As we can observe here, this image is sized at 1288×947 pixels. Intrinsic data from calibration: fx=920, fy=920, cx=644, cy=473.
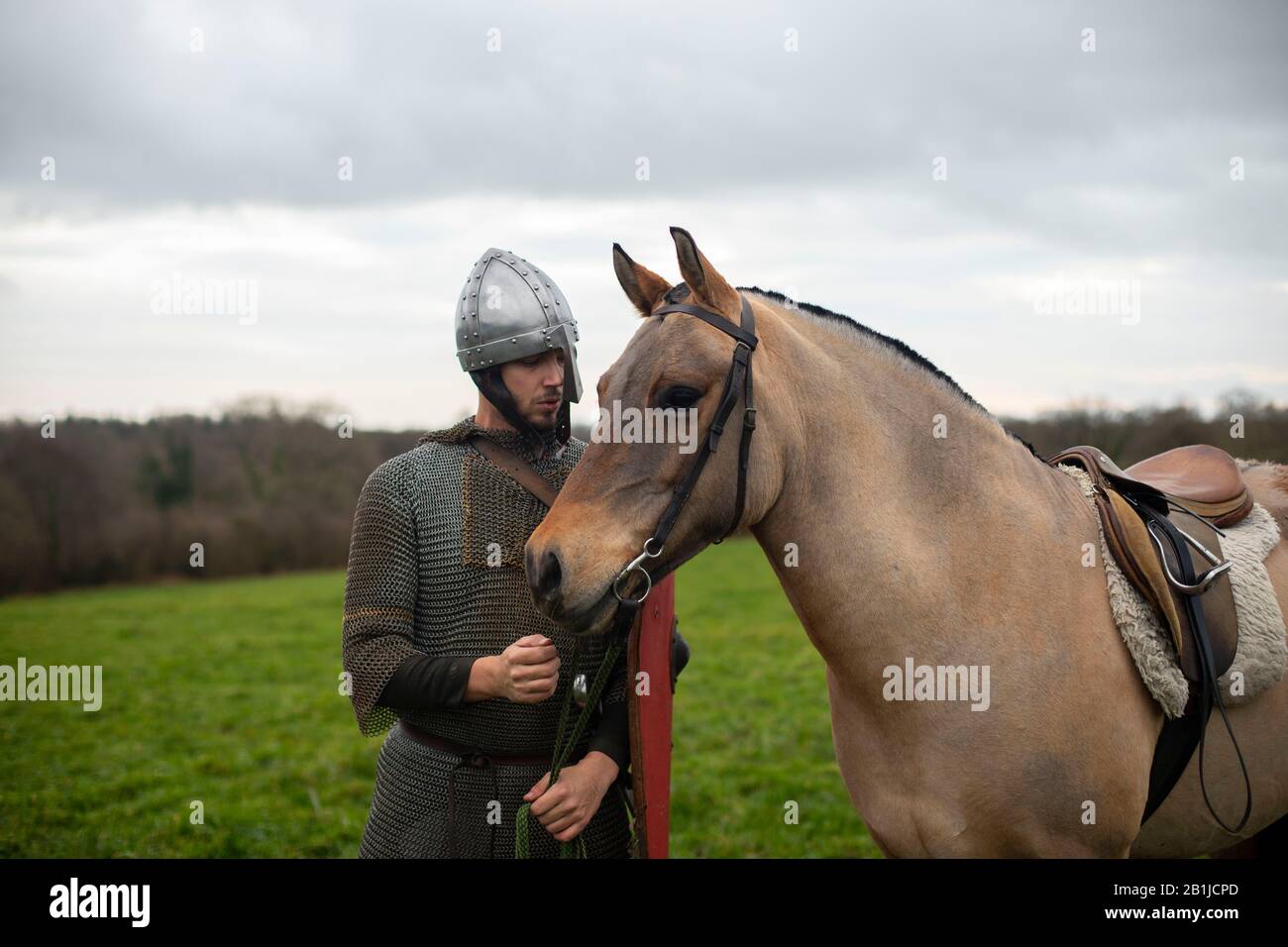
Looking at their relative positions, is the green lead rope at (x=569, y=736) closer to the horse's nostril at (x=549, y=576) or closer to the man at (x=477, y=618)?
the man at (x=477, y=618)

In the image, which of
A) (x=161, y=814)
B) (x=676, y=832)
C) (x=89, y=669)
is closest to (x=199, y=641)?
(x=89, y=669)

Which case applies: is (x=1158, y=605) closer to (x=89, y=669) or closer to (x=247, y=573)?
(x=89, y=669)

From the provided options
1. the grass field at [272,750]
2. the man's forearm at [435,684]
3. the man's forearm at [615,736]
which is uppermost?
the man's forearm at [435,684]

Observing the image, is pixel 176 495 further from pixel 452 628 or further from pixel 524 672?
pixel 524 672

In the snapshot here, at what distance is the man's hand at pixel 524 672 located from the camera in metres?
2.74

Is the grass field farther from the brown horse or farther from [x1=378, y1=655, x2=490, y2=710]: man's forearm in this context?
[x1=378, y1=655, x2=490, y2=710]: man's forearm

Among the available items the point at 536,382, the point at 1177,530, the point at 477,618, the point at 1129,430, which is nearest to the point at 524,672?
the point at 477,618

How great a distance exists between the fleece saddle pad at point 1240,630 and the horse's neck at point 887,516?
0.25 m

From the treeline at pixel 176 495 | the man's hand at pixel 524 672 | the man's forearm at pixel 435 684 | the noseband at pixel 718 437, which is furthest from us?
the treeline at pixel 176 495

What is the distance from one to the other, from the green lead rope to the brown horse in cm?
53

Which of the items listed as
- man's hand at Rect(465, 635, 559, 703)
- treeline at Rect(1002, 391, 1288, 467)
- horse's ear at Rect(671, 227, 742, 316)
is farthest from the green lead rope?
treeline at Rect(1002, 391, 1288, 467)

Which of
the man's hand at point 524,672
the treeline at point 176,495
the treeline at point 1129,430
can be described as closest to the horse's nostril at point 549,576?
the man's hand at point 524,672

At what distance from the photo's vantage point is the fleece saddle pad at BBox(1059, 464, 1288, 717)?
9.58 ft
